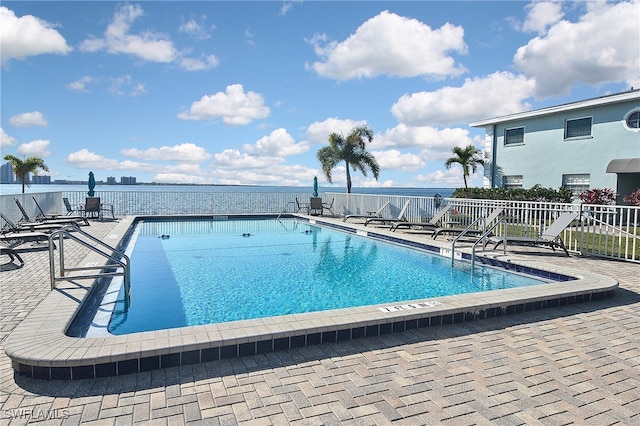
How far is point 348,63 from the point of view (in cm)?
1540

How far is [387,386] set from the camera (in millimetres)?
2965

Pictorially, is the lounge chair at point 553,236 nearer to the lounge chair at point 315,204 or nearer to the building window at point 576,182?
the building window at point 576,182

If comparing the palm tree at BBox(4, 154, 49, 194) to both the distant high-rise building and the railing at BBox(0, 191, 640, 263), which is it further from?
the railing at BBox(0, 191, 640, 263)

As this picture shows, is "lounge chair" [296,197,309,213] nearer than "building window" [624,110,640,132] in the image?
No

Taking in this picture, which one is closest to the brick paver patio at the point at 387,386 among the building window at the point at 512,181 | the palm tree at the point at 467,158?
the building window at the point at 512,181

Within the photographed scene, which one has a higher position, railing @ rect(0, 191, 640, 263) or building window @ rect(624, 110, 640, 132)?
building window @ rect(624, 110, 640, 132)

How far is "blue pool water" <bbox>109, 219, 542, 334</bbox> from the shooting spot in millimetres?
5602

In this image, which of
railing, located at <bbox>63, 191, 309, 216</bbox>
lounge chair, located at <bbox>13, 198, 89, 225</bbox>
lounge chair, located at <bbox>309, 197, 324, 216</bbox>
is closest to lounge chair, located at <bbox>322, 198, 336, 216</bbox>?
lounge chair, located at <bbox>309, 197, 324, 216</bbox>

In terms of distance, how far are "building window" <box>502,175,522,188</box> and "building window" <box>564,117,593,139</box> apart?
2946mm

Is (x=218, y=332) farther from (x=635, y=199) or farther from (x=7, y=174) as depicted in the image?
(x=7, y=174)

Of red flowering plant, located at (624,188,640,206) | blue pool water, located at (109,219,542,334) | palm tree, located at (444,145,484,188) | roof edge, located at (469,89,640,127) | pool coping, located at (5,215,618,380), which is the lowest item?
blue pool water, located at (109,219,542,334)

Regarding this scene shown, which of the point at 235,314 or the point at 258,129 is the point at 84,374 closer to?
the point at 235,314

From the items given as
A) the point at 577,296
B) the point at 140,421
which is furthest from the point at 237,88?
the point at 140,421

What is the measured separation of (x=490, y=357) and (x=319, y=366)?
1.50m
